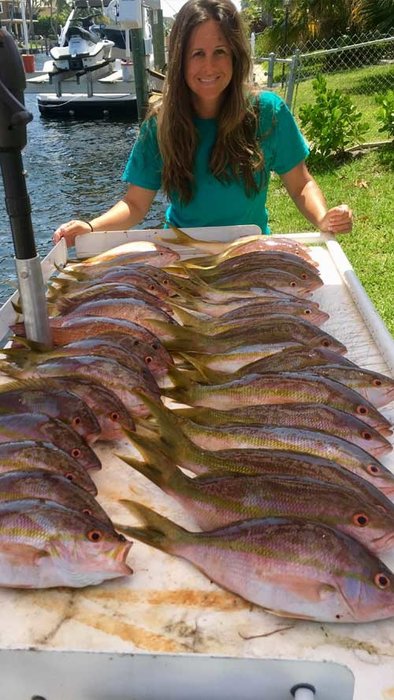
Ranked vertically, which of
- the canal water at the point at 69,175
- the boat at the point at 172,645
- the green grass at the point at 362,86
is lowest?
the canal water at the point at 69,175

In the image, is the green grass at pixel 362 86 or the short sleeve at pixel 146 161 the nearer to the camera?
the short sleeve at pixel 146 161

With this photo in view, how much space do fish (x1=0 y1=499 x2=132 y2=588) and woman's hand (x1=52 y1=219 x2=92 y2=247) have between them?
236 cm

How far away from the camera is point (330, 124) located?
1070 cm

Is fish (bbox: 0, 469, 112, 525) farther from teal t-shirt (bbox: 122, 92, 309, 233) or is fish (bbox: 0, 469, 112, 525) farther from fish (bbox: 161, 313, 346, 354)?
teal t-shirt (bbox: 122, 92, 309, 233)

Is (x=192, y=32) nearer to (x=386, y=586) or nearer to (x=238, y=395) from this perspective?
(x=238, y=395)

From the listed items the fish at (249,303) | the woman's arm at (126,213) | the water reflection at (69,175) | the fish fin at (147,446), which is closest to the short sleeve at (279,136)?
the woman's arm at (126,213)

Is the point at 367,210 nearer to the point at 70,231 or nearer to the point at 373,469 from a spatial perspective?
the point at 70,231

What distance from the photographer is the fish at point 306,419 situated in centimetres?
182

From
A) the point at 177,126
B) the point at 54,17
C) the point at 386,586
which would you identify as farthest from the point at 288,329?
the point at 54,17

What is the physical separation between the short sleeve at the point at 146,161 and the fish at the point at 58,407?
235 centimetres

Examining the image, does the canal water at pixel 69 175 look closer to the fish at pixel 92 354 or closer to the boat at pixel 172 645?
the fish at pixel 92 354

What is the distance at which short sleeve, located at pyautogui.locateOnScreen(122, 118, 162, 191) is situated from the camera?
3914mm

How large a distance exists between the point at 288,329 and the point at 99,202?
38.4 feet

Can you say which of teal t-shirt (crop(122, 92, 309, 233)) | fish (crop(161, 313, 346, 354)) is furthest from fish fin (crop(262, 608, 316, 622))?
teal t-shirt (crop(122, 92, 309, 233))
